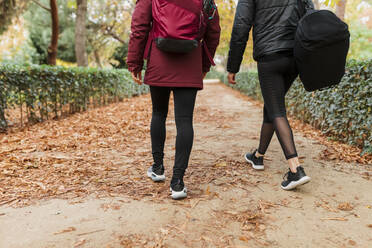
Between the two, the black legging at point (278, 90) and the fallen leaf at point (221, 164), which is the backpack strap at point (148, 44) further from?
the fallen leaf at point (221, 164)

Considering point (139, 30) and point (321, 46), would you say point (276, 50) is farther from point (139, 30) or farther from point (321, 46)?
point (139, 30)

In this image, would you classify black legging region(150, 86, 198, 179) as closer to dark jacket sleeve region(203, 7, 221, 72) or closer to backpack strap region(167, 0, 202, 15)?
dark jacket sleeve region(203, 7, 221, 72)

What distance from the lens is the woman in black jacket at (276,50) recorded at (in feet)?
8.27

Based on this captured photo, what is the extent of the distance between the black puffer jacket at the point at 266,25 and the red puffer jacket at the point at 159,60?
0.50 metres

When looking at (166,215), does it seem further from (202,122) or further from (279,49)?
(202,122)

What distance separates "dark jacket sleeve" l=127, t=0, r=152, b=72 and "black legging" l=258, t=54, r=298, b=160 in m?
1.09

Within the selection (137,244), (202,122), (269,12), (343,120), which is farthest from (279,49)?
(202,122)

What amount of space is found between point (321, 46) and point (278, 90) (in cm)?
51

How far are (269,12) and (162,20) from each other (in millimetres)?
1048

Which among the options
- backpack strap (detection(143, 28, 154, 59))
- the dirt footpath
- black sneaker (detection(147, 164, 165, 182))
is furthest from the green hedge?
backpack strap (detection(143, 28, 154, 59))

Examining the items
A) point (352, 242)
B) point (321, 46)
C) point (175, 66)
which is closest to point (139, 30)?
point (175, 66)

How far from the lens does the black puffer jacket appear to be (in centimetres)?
252

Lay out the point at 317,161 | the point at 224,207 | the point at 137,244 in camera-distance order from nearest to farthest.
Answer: the point at 137,244, the point at 224,207, the point at 317,161

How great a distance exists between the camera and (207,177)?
9.73ft
